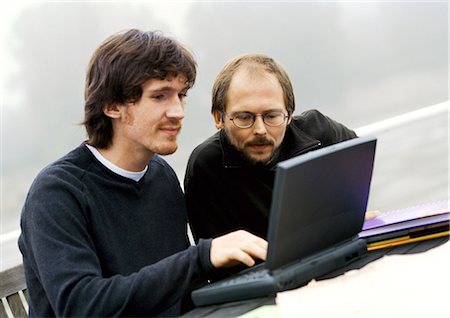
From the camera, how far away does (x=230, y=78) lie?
1760mm

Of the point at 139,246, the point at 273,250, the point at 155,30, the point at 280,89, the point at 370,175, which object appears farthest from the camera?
the point at 280,89

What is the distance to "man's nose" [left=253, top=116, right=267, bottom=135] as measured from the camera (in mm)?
1621

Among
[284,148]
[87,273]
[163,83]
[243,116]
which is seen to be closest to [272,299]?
[87,273]

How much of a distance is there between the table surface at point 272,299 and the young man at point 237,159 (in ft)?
1.73

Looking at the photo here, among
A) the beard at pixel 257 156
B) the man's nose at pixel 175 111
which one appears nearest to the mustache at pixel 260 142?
the beard at pixel 257 156

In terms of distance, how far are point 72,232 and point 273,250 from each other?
41cm

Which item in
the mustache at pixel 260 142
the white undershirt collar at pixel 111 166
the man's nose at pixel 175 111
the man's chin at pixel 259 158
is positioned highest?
the man's nose at pixel 175 111

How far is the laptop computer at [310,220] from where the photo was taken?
3.26 feet

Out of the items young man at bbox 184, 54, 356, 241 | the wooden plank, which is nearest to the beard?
young man at bbox 184, 54, 356, 241

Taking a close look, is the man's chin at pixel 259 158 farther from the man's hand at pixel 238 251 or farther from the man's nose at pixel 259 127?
the man's hand at pixel 238 251

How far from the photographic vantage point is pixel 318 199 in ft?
3.48

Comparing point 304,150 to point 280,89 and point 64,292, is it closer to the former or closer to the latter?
point 280,89

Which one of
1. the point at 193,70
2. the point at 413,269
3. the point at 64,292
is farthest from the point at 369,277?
the point at 193,70

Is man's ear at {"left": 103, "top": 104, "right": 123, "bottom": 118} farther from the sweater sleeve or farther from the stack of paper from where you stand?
the stack of paper
